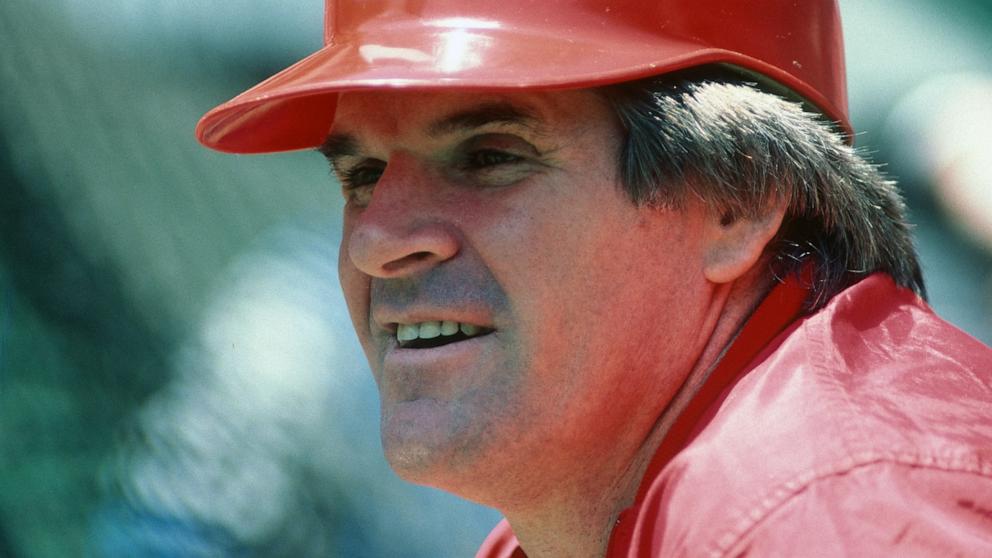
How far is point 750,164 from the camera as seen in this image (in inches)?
69.2

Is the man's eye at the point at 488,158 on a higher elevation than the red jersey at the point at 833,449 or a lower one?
higher

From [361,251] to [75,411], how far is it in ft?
5.79

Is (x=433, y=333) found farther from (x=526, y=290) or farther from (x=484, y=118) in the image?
(x=484, y=118)

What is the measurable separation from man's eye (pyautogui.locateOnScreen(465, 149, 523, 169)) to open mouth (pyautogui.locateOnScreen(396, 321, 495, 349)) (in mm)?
232

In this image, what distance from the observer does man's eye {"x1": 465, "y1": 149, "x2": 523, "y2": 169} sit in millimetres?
1805

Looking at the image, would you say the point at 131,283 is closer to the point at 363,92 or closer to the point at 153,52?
the point at 153,52

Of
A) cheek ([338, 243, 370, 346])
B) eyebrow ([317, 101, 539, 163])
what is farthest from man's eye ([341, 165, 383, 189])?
eyebrow ([317, 101, 539, 163])

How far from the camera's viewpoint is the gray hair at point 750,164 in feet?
5.70

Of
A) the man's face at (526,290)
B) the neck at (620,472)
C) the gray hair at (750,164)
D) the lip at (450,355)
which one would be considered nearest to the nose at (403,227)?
the man's face at (526,290)

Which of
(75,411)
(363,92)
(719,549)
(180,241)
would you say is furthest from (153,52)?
(719,549)

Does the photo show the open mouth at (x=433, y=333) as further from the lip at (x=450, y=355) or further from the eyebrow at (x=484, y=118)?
the eyebrow at (x=484, y=118)

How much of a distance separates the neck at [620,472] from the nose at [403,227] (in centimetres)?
38

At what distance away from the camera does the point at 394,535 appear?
10.7ft

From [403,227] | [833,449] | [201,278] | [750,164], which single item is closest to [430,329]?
[403,227]
